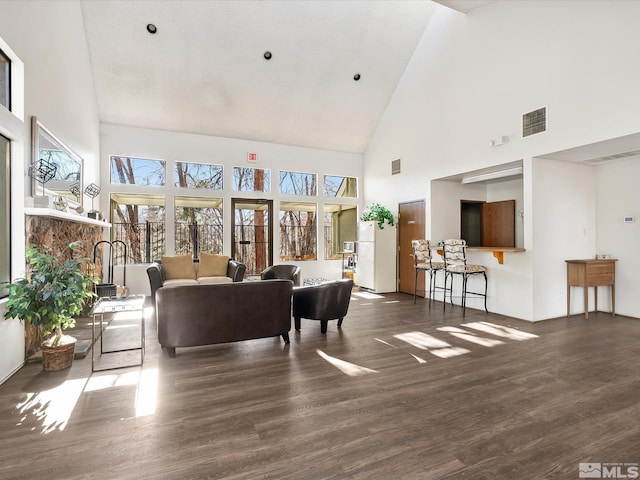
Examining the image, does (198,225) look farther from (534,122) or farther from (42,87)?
(534,122)

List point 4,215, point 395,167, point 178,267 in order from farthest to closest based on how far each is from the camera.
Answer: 1. point 395,167
2. point 178,267
3. point 4,215

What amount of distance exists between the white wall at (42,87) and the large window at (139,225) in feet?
3.89

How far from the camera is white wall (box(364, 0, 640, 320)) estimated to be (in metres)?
4.11

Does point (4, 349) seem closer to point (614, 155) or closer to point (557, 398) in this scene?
point (557, 398)

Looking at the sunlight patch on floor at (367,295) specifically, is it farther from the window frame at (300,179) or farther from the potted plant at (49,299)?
the potted plant at (49,299)

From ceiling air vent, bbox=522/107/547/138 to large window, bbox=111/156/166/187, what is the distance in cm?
670

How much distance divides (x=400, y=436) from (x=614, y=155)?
532 centimetres

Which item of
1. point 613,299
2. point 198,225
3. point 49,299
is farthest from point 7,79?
point 613,299

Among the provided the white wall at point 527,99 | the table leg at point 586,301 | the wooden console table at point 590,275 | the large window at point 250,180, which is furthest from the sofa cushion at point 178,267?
the table leg at point 586,301

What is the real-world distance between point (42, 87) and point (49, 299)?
2535 millimetres

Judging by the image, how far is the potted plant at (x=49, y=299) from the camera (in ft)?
9.49

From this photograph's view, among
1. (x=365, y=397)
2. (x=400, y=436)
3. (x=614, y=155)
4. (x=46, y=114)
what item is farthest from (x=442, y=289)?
(x=46, y=114)

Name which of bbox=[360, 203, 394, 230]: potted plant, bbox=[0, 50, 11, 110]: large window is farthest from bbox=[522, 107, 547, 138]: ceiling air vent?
bbox=[0, 50, 11, 110]: large window

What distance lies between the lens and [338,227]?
8977 millimetres
